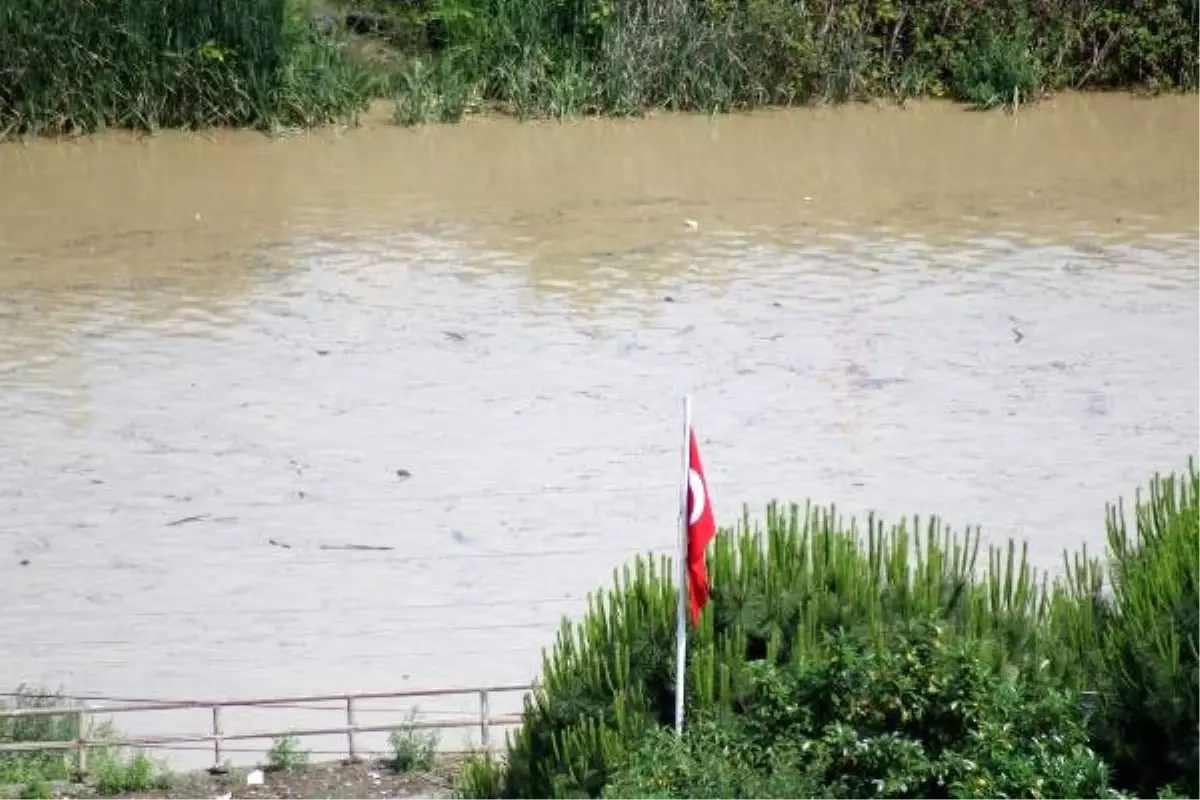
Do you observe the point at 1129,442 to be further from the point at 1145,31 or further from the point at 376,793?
the point at 1145,31

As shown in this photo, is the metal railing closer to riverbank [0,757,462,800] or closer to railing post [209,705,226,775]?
railing post [209,705,226,775]

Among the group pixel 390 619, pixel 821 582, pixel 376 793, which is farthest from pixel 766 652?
pixel 390 619

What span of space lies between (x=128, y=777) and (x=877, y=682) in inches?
150

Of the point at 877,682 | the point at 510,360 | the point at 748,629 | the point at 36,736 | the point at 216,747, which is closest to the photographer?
the point at 877,682

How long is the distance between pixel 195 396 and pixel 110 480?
60.4 inches

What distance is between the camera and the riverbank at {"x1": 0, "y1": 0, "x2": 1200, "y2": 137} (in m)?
22.9

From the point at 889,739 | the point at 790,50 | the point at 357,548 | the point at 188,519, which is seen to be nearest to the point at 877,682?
the point at 889,739

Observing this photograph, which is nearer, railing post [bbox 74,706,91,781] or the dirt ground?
the dirt ground

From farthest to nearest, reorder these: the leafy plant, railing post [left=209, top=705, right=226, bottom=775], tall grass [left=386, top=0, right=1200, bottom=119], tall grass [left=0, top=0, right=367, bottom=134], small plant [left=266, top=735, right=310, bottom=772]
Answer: tall grass [left=386, top=0, right=1200, bottom=119] → tall grass [left=0, top=0, right=367, bottom=134] → small plant [left=266, top=735, right=310, bottom=772] → railing post [left=209, top=705, right=226, bottom=775] → the leafy plant

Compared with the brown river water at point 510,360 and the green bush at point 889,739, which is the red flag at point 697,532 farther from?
the brown river water at point 510,360

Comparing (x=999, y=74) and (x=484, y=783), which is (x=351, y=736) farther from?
(x=999, y=74)

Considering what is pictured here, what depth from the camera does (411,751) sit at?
973 cm

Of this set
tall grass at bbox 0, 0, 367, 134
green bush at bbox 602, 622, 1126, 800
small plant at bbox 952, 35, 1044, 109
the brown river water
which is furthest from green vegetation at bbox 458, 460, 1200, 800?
small plant at bbox 952, 35, 1044, 109

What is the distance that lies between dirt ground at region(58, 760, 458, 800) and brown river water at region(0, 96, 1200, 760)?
1.03 metres
